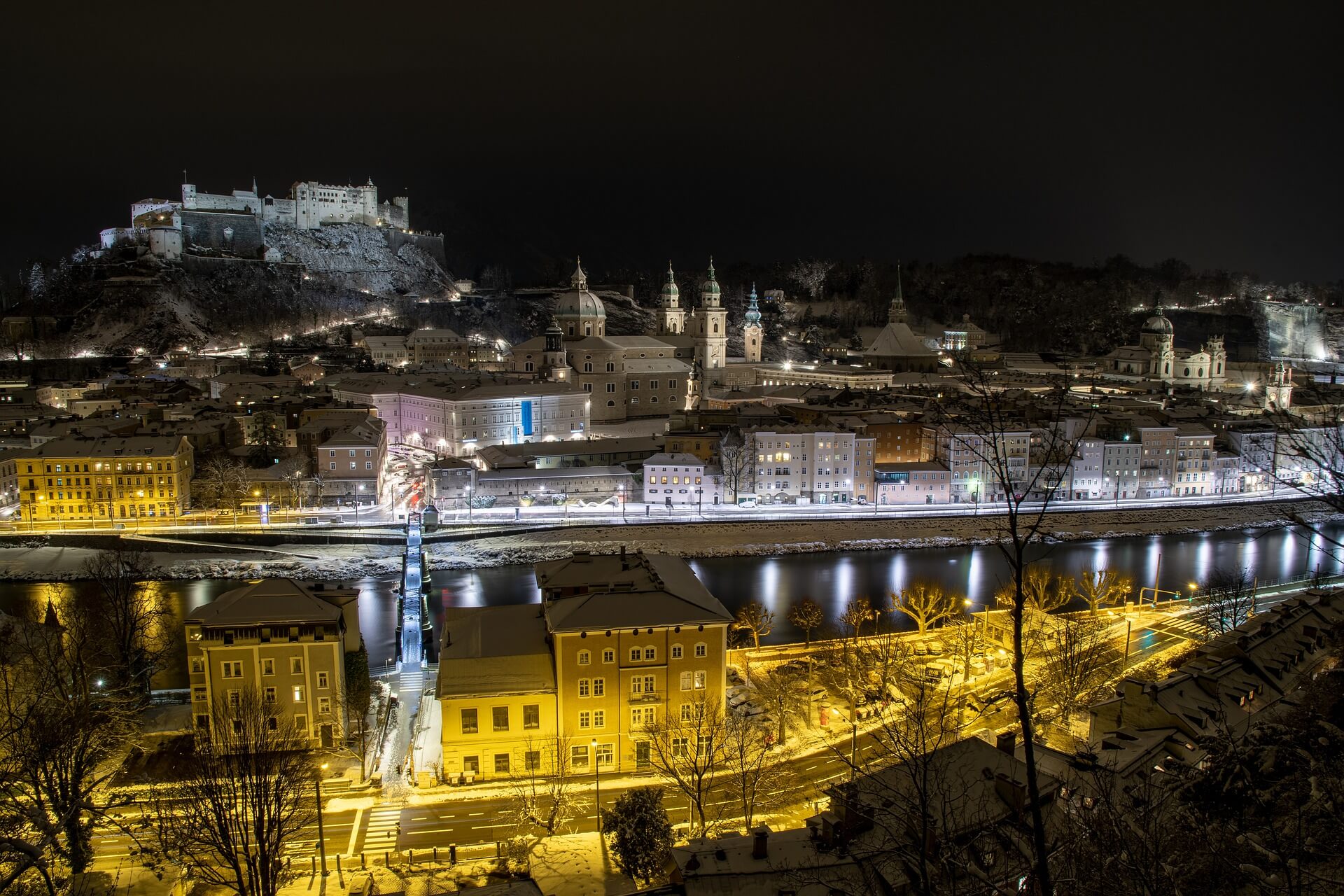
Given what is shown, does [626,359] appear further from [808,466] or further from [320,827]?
[320,827]

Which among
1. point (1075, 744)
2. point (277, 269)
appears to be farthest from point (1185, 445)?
point (277, 269)

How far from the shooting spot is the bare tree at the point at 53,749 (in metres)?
4.60

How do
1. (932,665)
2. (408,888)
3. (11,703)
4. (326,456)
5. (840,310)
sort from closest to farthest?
(408,888)
(11,703)
(932,665)
(326,456)
(840,310)

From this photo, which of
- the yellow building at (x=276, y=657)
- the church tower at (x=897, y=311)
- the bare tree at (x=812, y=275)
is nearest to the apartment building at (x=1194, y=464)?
the yellow building at (x=276, y=657)

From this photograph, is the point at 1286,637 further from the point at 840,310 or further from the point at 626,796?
the point at 840,310

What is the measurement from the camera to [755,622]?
9.30 m

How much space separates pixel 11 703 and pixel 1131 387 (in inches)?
980

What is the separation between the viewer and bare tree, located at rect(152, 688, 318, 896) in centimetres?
445

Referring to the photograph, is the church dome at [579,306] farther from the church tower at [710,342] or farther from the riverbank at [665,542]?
the riverbank at [665,542]

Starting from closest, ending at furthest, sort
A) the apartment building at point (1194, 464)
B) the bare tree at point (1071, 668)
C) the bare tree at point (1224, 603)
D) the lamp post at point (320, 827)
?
the lamp post at point (320, 827), the bare tree at point (1071, 668), the bare tree at point (1224, 603), the apartment building at point (1194, 464)

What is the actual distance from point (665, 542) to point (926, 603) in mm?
4897

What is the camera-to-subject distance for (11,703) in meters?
6.00

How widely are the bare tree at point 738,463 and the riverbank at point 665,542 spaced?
150 centimetres

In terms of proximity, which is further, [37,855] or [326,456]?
[326,456]
